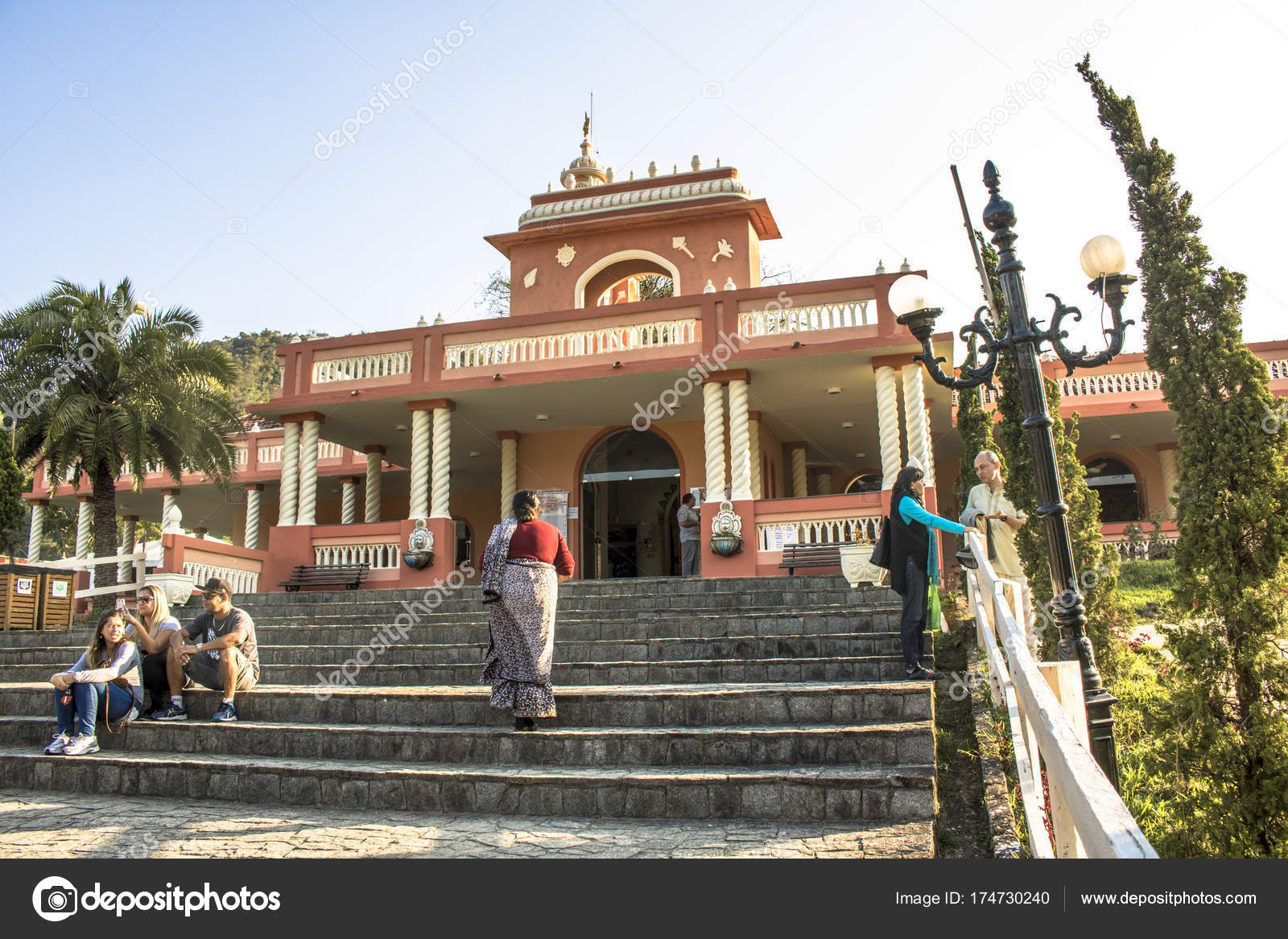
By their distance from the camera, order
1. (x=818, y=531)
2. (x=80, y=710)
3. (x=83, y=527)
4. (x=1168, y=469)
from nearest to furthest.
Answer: (x=80, y=710)
(x=818, y=531)
(x=1168, y=469)
(x=83, y=527)

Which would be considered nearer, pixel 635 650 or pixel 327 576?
pixel 635 650

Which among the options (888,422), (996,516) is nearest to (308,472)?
(888,422)

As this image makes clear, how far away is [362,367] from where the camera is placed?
14.6 meters

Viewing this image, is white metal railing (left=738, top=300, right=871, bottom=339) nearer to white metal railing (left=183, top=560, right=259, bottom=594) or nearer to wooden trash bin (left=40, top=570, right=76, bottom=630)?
white metal railing (left=183, top=560, right=259, bottom=594)

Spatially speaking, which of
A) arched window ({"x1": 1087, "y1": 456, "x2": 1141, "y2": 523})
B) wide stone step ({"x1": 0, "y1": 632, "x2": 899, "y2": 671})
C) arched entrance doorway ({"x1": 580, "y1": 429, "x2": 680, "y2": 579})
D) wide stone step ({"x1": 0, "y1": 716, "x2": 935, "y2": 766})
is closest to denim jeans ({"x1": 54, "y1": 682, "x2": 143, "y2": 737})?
wide stone step ({"x1": 0, "y1": 716, "x2": 935, "y2": 766})

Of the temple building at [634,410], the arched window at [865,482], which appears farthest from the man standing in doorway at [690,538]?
the arched window at [865,482]

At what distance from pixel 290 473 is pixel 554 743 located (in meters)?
10.6

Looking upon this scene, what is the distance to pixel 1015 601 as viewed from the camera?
5.77 metres

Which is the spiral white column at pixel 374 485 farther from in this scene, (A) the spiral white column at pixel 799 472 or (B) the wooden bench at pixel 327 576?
(A) the spiral white column at pixel 799 472

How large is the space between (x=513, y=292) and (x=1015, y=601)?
13.3 meters

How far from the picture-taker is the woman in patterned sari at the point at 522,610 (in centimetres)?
556

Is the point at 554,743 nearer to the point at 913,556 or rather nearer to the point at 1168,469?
the point at 913,556

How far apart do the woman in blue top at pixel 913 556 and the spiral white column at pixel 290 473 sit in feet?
34.9
